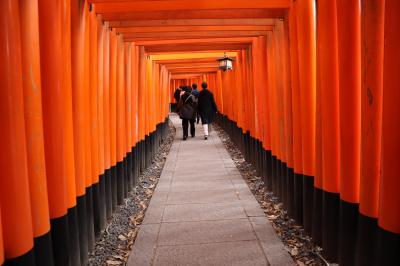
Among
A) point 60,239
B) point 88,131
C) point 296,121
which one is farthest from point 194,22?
point 60,239

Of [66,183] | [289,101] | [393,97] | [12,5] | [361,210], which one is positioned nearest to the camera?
[12,5]

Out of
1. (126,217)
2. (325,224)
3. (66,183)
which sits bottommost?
(126,217)

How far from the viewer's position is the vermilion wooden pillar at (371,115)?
8.90 ft

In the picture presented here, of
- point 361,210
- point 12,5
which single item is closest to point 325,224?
point 361,210

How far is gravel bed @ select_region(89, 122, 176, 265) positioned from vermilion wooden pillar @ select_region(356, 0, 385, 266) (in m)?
2.50

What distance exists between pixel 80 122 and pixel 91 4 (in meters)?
1.56

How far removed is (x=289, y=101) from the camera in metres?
5.34

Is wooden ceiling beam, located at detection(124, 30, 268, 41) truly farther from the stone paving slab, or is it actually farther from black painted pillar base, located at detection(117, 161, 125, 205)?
the stone paving slab

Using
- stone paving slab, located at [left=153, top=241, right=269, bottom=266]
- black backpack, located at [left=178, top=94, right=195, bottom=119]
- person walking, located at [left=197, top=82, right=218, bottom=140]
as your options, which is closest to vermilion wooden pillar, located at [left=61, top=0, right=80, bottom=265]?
stone paving slab, located at [left=153, top=241, right=269, bottom=266]

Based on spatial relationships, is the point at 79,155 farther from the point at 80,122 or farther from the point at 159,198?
the point at 159,198

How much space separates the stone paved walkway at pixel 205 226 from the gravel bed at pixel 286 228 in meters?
0.10

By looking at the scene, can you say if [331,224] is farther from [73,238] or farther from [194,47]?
[194,47]

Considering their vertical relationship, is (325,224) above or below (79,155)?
below

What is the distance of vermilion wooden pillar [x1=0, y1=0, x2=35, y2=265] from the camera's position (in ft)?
7.46
